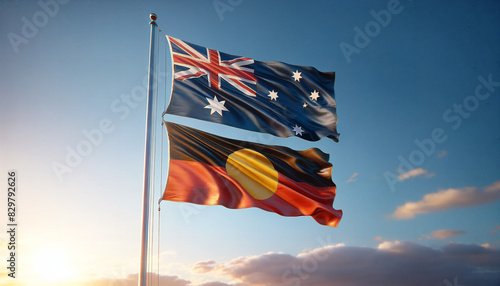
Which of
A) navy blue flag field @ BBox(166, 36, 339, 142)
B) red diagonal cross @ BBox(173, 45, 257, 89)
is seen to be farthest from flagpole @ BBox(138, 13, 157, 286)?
red diagonal cross @ BBox(173, 45, 257, 89)

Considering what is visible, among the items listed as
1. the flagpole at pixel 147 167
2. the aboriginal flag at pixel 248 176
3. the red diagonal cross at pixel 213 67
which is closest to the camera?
the flagpole at pixel 147 167

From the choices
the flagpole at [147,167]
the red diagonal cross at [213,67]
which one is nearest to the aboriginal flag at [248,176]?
the flagpole at [147,167]

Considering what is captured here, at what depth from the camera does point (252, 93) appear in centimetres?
1084

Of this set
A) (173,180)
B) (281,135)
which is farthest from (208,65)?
(173,180)

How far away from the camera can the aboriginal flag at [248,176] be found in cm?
862

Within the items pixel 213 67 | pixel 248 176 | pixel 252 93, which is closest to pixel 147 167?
pixel 248 176

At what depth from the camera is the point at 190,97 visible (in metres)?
9.25

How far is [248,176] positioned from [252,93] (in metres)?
2.66

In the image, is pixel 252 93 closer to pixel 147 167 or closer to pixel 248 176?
pixel 248 176

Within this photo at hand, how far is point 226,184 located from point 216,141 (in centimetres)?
118

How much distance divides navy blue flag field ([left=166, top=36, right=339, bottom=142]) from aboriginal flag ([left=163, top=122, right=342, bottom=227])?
1.94 ft

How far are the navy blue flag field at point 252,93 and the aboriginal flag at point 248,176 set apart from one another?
592mm

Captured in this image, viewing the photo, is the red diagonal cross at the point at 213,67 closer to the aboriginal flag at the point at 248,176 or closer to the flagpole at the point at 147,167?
the flagpole at the point at 147,167

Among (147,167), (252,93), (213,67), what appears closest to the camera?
(147,167)
